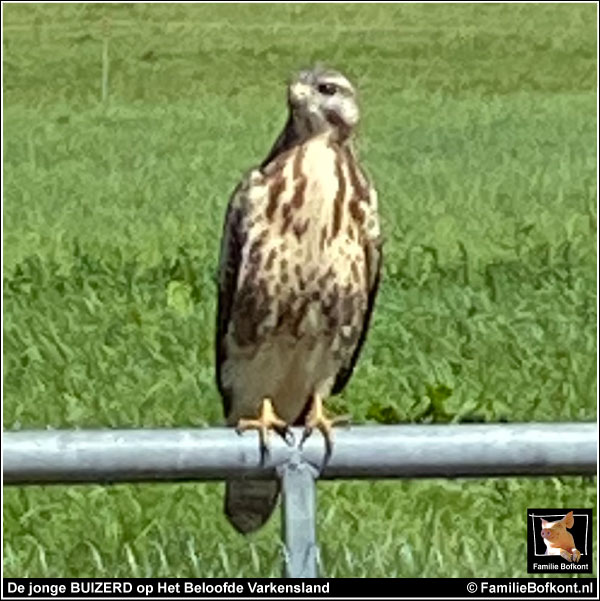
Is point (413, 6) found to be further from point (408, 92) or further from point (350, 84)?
point (350, 84)

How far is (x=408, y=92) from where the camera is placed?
76.3ft

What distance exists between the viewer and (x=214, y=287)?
10.4 metres

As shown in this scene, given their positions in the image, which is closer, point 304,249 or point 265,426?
point 265,426

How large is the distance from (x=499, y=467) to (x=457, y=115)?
16.3 metres

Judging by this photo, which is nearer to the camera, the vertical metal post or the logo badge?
the vertical metal post

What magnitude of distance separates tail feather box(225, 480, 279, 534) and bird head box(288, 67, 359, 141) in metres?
0.88

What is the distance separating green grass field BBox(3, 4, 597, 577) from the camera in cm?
612

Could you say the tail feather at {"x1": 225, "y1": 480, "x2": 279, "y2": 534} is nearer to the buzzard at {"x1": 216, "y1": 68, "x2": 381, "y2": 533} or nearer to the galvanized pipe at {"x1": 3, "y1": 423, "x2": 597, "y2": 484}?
the buzzard at {"x1": 216, "y1": 68, "x2": 381, "y2": 533}

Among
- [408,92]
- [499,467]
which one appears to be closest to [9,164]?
[408,92]

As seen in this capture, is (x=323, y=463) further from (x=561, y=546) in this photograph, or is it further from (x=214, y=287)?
(x=214, y=287)

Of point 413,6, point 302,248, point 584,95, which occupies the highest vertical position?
point 413,6

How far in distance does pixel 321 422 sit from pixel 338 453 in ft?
2.03
